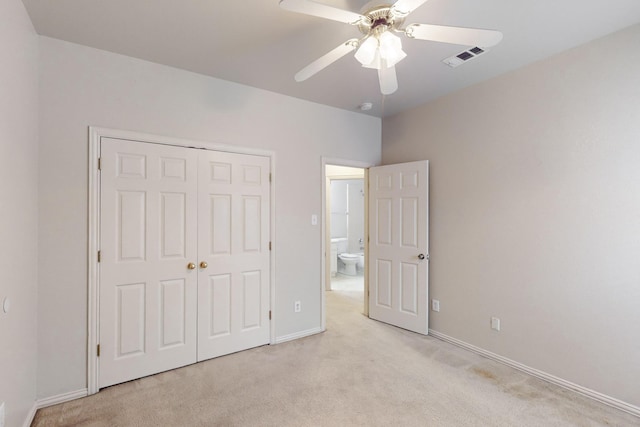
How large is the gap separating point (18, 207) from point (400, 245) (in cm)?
330

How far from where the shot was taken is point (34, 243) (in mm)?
2018

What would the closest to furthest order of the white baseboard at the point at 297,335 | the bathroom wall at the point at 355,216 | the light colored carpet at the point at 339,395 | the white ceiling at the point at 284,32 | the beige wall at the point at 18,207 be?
1. the beige wall at the point at 18,207
2. the white ceiling at the point at 284,32
3. the light colored carpet at the point at 339,395
4. the white baseboard at the point at 297,335
5. the bathroom wall at the point at 355,216

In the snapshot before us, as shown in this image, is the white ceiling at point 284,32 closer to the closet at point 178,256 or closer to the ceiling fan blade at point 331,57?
the ceiling fan blade at point 331,57

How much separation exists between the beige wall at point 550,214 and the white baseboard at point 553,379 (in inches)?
1.7

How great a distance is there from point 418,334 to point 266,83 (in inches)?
124

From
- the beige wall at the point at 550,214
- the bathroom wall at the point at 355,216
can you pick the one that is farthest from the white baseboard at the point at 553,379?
the bathroom wall at the point at 355,216

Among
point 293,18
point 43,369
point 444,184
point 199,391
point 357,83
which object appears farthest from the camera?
point 444,184

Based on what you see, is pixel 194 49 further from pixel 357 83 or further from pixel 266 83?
pixel 357 83

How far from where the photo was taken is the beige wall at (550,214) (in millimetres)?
2080

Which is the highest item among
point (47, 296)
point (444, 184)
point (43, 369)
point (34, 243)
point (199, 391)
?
point (444, 184)

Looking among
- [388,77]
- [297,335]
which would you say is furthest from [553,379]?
[388,77]

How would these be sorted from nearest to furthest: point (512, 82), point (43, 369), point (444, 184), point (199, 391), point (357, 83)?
point (43, 369)
point (199, 391)
point (512, 82)
point (357, 83)
point (444, 184)

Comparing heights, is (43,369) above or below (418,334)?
above

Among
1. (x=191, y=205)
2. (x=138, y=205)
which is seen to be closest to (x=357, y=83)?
(x=191, y=205)
